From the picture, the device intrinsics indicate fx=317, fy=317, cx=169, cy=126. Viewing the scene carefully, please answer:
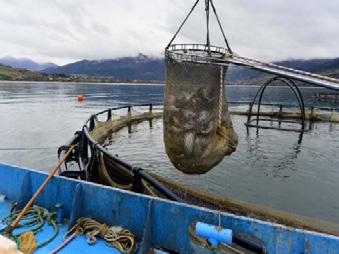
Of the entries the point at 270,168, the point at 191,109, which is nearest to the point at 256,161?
the point at 270,168

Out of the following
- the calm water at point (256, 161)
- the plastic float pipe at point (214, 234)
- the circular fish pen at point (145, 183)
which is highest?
the plastic float pipe at point (214, 234)

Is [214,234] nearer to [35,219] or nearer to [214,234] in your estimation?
[214,234]

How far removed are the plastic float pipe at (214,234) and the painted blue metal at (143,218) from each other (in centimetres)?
36

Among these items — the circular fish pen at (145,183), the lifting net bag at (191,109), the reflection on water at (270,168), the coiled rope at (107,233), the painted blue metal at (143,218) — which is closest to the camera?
the painted blue metal at (143,218)

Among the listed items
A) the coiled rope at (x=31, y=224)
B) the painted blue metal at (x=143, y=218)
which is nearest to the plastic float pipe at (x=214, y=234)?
the painted blue metal at (x=143, y=218)

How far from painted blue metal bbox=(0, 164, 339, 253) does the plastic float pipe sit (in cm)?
36

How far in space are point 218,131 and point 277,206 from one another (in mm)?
6408

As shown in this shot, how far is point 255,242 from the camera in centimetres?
479

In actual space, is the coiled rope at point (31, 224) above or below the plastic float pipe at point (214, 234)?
below

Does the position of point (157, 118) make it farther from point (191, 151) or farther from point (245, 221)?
point (245, 221)

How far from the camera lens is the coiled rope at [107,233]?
214 inches

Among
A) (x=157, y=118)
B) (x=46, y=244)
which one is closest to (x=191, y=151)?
(x=46, y=244)

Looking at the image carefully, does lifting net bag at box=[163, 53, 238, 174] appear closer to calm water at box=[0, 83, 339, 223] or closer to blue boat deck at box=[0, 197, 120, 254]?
blue boat deck at box=[0, 197, 120, 254]

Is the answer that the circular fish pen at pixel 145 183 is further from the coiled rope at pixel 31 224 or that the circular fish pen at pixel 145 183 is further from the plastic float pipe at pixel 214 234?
the coiled rope at pixel 31 224
